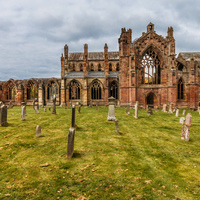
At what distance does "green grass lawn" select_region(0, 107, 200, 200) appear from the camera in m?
3.61

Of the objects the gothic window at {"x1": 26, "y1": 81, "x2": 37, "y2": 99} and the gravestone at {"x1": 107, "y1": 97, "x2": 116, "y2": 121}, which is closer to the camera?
the gravestone at {"x1": 107, "y1": 97, "x2": 116, "y2": 121}

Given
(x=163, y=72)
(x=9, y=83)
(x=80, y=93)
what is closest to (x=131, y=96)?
(x=163, y=72)

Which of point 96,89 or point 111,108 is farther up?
point 96,89

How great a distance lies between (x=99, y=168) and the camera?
4727mm

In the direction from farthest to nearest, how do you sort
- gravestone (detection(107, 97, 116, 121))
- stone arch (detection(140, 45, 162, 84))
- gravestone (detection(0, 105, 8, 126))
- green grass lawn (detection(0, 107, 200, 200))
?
stone arch (detection(140, 45, 162, 84)) < gravestone (detection(107, 97, 116, 121)) < gravestone (detection(0, 105, 8, 126)) < green grass lawn (detection(0, 107, 200, 200))

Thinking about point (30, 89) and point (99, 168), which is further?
point (30, 89)

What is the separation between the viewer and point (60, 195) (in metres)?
3.49

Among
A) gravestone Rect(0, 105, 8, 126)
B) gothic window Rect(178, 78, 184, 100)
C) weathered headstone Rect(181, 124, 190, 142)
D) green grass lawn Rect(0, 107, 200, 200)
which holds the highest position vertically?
gothic window Rect(178, 78, 184, 100)

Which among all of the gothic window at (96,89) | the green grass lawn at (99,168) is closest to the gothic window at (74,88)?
the gothic window at (96,89)

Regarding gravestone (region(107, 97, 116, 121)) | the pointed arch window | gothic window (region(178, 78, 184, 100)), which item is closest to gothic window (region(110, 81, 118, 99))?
the pointed arch window

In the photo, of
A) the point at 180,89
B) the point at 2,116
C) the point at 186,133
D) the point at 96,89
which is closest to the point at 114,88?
the point at 96,89

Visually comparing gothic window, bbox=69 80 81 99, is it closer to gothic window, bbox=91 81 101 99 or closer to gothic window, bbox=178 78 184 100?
gothic window, bbox=91 81 101 99

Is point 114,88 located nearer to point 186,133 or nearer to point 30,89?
point 30,89

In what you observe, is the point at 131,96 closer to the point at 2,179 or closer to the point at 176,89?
the point at 176,89
